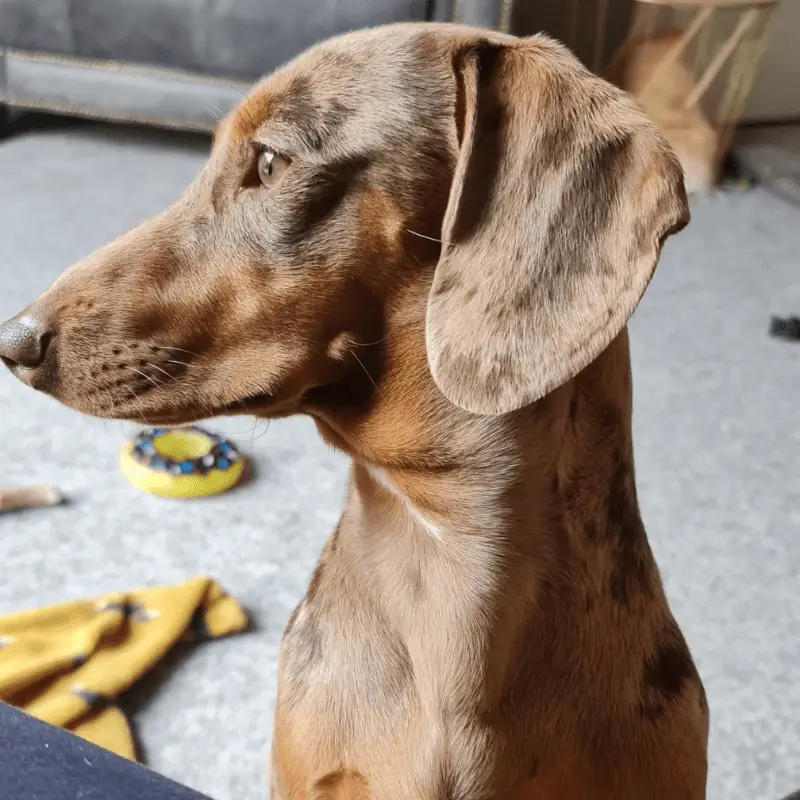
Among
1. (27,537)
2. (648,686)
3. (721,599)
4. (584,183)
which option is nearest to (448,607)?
(648,686)

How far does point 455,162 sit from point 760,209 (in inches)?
120

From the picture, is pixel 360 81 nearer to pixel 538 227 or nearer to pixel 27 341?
pixel 538 227

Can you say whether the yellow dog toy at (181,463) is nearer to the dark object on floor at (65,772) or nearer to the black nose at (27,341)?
the black nose at (27,341)

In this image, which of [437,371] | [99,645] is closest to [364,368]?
[437,371]

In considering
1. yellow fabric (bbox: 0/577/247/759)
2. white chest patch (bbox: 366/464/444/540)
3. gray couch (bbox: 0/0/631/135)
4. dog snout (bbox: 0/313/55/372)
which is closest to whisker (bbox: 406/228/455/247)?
white chest patch (bbox: 366/464/444/540)

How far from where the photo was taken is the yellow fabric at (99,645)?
4.93 feet

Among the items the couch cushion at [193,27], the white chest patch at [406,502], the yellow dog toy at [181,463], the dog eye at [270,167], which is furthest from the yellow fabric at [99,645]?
the couch cushion at [193,27]

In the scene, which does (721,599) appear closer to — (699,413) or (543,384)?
(699,413)

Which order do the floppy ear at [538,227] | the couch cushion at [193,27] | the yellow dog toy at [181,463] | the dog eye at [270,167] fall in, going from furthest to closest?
the couch cushion at [193,27] < the yellow dog toy at [181,463] < the dog eye at [270,167] < the floppy ear at [538,227]

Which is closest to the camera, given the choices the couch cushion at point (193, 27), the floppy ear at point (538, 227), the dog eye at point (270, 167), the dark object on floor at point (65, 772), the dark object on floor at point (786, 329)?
the dark object on floor at point (65, 772)

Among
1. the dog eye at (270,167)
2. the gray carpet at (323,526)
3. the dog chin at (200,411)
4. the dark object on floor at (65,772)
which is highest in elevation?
the dog eye at (270,167)

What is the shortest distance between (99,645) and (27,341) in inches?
32.2

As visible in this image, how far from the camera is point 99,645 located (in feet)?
5.36

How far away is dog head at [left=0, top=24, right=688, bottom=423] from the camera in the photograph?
0.87m
